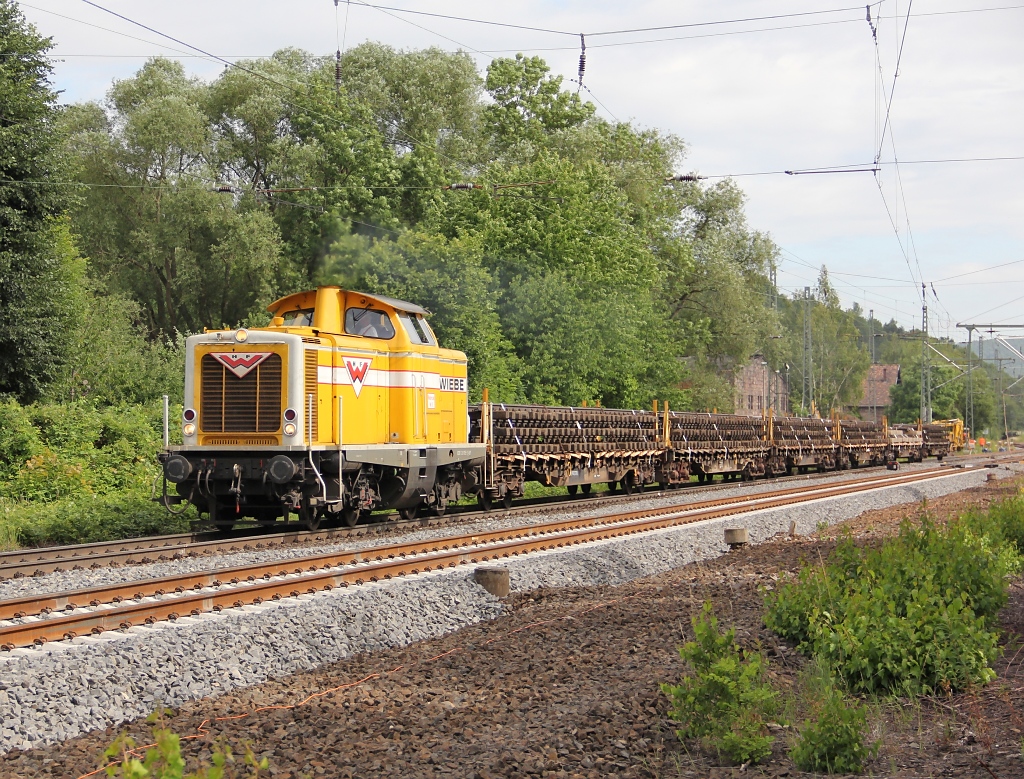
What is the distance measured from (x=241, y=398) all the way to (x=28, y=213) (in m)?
12.8

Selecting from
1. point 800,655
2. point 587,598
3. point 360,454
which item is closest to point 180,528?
point 360,454

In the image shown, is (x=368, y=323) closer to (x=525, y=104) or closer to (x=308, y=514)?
(x=308, y=514)

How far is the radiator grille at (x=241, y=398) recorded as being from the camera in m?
14.3

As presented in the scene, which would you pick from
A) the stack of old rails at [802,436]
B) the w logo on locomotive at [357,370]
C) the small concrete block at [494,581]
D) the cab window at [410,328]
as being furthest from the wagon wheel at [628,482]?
the small concrete block at [494,581]

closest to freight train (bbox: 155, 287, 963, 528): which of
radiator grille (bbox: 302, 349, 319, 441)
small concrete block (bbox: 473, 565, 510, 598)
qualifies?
radiator grille (bbox: 302, 349, 319, 441)

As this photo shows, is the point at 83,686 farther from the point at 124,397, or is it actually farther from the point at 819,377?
the point at 819,377

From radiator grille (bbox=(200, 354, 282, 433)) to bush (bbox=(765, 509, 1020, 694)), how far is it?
8086mm

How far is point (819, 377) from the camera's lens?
315ft

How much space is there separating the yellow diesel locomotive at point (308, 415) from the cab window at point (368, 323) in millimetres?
16

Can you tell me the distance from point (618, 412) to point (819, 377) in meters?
74.6

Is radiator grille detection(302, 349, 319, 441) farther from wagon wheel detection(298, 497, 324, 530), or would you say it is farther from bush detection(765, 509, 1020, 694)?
bush detection(765, 509, 1020, 694)

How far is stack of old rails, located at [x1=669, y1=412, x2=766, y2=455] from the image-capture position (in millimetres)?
29203

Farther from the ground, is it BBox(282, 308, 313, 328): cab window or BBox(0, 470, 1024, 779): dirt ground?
BBox(282, 308, 313, 328): cab window

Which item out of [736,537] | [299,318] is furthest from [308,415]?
[736,537]
